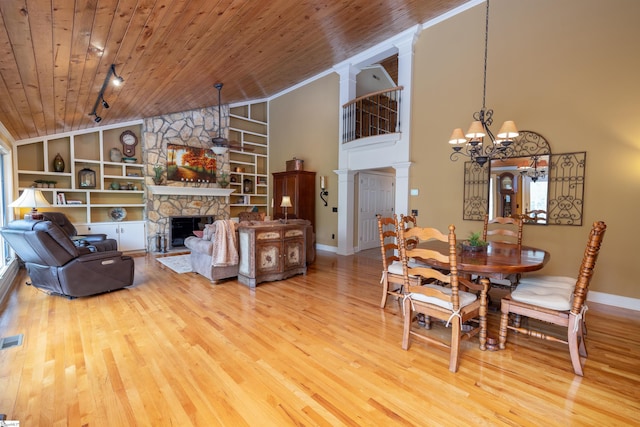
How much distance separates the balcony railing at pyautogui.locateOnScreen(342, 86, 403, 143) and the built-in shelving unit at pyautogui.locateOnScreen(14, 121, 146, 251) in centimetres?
510

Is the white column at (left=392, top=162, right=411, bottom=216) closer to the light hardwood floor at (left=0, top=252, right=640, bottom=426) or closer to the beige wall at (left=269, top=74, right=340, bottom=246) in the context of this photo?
the beige wall at (left=269, top=74, right=340, bottom=246)

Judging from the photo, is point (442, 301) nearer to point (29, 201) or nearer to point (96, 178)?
point (29, 201)

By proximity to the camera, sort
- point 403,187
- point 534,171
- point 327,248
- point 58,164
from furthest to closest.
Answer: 1. point 327,248
2. point 58,164
3. point 403,187
4. point 534,171

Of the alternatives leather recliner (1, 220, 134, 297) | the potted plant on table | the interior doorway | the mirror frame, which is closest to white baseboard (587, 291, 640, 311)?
the mirror frame

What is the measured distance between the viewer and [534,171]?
4.20m

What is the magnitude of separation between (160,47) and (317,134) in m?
4.75

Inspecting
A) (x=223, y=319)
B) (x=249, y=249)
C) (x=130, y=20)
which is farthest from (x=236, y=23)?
(x=223, y=319)

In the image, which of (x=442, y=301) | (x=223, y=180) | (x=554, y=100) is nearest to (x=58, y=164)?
(x=223, y=180)

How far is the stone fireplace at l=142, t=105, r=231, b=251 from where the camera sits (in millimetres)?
6988

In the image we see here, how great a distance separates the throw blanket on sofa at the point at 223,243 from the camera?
4270mm

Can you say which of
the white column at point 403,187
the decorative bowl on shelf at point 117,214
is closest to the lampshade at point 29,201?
the decorative bowl on shelf at point 117,214

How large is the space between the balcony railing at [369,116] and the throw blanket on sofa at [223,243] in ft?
12.0

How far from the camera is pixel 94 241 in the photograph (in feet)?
17.2

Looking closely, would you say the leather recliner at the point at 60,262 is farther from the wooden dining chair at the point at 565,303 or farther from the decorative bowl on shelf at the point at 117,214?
the wooden dining chair at the point at 565,303
